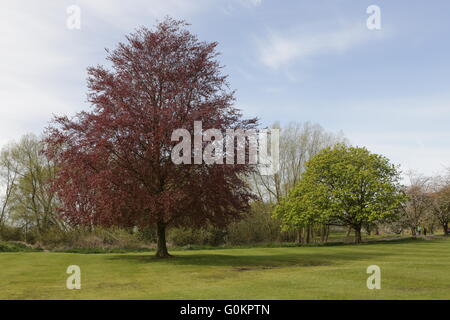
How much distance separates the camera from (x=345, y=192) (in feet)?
125

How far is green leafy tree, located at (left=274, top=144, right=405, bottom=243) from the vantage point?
125ft

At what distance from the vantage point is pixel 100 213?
1944 centimetres

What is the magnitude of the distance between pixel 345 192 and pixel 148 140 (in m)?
24.6

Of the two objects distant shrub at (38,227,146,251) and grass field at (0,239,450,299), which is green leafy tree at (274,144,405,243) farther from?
grass field at (0,239,450,299)

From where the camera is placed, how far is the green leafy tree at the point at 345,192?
38219mm

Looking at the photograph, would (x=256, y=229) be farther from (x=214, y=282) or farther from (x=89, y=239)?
(x=214, y=282)

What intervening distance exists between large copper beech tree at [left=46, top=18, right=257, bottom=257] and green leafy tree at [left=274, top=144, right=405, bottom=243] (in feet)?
59.1

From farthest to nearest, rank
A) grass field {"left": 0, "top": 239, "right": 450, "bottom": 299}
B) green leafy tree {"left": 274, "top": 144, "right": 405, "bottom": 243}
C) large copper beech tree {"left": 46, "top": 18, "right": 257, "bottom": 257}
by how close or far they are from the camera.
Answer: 1. green leafy tree {"left": 274, "top": 144, "right": 405, "bottom": 243}
2. large copper beech tree {"left": 46, "top": 18, "right": 257, "bottom": 257}
3. grass field {"left": 0, "top": 239, "right": 450, "bottom": 299}

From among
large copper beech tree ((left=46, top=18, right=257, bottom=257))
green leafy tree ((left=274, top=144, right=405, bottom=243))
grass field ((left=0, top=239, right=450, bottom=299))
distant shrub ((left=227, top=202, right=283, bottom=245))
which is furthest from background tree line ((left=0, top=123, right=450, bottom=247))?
grass field ((left=0, top=239, right=450, bottom=299))

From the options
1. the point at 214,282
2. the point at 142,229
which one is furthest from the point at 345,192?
the point at 214,282
